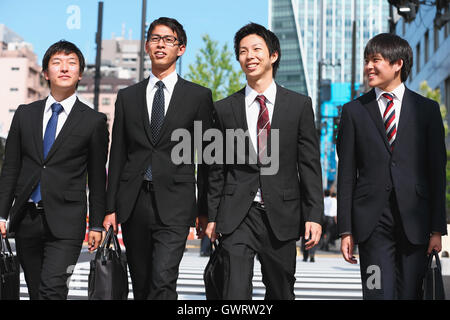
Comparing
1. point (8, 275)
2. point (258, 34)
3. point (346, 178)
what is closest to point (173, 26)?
point (258, 34)

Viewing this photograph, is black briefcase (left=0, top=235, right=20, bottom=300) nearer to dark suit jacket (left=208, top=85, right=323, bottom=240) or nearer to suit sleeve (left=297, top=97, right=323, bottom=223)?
dark suit jacket (left=208, top=85, right=323, bottom=240)

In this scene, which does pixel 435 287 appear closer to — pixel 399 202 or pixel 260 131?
pixel 399 202

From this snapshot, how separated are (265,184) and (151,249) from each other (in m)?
0.88

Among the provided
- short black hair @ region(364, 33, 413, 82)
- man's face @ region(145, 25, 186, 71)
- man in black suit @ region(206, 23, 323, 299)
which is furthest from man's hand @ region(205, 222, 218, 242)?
short black hair @ region(364, 33, 413, 82)

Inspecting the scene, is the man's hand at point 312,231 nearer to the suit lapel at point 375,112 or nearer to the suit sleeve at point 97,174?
the suit lapel at point 375,112

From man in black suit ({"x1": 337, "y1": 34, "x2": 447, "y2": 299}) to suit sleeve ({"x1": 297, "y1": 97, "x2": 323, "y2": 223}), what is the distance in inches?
6.3

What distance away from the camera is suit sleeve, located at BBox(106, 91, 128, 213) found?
4.67 metres

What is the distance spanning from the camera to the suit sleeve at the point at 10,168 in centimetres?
486

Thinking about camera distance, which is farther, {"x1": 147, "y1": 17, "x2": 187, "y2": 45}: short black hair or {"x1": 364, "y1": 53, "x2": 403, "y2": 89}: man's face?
{"x1": 147, "y1": 17, "x2": 187, "y2": 45}: short black hair

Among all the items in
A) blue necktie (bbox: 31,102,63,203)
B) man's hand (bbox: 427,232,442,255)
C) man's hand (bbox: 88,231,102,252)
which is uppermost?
blue necktie (bbox: 31,102,63,203)

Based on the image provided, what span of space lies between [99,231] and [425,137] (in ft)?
7.48

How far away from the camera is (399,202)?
14.1 feet

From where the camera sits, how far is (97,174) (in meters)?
4.90
